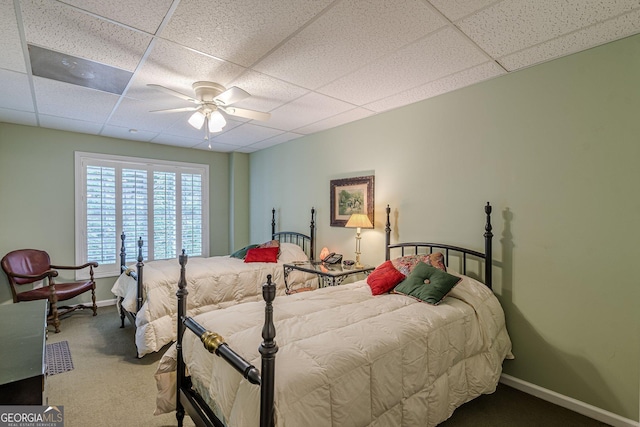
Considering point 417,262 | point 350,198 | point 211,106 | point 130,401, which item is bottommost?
point 130,401

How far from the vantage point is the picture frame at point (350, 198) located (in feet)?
12.6

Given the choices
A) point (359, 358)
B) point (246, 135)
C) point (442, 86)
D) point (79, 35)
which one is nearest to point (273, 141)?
point (246, 135)

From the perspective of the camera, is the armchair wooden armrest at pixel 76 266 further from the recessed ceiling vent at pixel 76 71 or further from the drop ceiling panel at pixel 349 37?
the drop ceiling panel at pixel 349 37

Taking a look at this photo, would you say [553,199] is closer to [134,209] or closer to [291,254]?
[291,254]

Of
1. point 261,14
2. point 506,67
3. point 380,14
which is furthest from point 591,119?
point 261,14

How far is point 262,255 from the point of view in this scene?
173 inches

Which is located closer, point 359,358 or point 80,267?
point 359,358

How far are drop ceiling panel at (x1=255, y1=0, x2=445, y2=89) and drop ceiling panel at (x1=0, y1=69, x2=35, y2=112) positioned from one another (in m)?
2.14

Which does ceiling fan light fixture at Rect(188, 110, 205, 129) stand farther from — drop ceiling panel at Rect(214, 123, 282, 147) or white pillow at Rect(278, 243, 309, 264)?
white pillow at Rect(278, 243, 309, 264)

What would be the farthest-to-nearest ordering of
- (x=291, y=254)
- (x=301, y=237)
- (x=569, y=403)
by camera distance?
1. (x=301, y=237)
2. (x=291, y=254)
3. (x=569, y=403)

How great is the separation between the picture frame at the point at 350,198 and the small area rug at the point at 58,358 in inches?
125

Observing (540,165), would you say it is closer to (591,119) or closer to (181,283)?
(591,119)

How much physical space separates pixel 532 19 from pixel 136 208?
5.42m

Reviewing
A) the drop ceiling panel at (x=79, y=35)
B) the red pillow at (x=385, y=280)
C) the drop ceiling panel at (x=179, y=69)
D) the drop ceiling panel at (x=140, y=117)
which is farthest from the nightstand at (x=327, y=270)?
the drop ceiling panel at (x=79, y=35)
